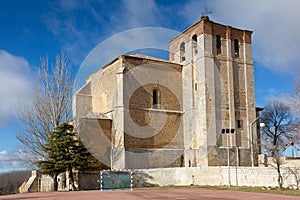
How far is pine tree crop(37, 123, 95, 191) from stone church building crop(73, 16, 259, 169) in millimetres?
2266

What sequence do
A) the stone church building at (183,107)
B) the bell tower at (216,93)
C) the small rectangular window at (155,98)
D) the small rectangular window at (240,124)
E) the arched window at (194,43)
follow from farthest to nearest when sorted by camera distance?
1. the arched window at (194,43)
2. the small rectangular window at (155,98)
3. the small rectangular window at (240,124)
4. the bell tower at (216,93)
5. the stone church building at (183,107)

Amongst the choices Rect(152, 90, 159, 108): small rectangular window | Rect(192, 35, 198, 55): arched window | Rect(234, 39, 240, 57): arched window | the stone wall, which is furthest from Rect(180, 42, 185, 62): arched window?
the stone wall

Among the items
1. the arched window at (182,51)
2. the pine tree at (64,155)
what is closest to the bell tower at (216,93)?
the arched window at (182,51)

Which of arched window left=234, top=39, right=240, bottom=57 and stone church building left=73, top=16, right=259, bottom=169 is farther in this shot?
arched window left=234, top=39, right=240, bottom=57

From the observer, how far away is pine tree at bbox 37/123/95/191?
25.0m

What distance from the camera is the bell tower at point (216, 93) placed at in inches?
1222

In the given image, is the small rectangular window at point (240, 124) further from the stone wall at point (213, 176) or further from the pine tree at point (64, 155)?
the pine tree at point (64, 155)

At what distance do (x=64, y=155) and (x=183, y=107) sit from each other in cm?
1296

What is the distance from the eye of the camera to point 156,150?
3147cm

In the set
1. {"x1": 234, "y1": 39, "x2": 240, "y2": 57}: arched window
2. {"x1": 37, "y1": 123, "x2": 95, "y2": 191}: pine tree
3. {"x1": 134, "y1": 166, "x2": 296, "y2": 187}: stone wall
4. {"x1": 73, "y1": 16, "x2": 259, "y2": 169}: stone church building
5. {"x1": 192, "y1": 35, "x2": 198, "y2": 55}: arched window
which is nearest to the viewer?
{"x1": 134, "y1": 166, "x2": 296, "y2": 187}: stone wall

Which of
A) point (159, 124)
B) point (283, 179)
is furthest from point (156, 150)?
point (283, 179)

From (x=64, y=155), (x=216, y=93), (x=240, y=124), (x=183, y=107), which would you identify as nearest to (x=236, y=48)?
(x=216, y=93)

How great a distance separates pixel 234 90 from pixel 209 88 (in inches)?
110

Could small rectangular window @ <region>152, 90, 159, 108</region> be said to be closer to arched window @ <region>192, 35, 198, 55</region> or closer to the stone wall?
arched window @ <region>192, 35, 198, 55</region>
